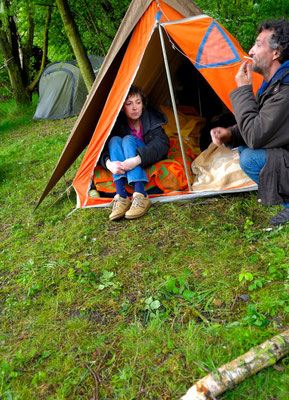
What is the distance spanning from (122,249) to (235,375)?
5.05 ft

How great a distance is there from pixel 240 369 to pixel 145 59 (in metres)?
3.45

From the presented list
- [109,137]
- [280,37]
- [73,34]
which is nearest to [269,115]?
[280,37]

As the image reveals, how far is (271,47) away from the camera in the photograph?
8.15 feet

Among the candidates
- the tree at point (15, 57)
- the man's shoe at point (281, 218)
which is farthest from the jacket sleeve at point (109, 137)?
the tree at point (15, 57)

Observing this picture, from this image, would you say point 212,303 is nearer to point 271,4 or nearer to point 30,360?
point 30,360

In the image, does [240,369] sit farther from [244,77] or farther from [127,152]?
[127,152]

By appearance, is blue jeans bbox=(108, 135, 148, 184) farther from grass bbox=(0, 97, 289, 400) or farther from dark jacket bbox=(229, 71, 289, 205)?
dark jacket bbox=(229, 71, 289, 205)

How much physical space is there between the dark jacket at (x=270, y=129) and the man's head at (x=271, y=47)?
0.57 ft

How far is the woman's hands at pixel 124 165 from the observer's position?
3383 millimetres

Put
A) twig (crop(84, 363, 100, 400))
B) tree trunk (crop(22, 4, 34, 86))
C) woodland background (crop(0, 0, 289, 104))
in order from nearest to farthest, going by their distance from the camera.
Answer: twig (crop(84, 363, 100, 400)) < woodland background (crop(0, 0, 289, 104)) < tree trunk (crop(22, 4, 34, 86))

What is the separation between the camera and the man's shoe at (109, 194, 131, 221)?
3.37 m

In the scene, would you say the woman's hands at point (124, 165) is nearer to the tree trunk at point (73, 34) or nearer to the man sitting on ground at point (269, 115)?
the man sitting on ground at point (269, 115)

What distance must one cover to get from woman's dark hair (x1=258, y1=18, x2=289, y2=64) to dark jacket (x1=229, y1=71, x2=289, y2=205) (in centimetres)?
20

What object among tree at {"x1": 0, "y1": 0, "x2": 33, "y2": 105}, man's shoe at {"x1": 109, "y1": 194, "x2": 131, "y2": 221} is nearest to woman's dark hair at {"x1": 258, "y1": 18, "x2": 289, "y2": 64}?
man's shoe at {"x1": 109, "y1": 194, "x2": 131, "y2": 221}
